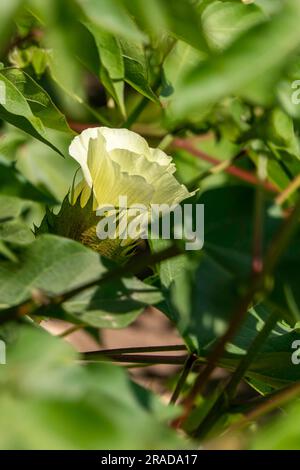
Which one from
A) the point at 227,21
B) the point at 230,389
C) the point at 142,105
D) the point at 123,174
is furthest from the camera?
the point at 142,105

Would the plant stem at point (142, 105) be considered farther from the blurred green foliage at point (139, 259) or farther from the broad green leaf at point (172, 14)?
the broad green leaf at point (172, 14)

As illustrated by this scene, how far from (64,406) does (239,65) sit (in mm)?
165

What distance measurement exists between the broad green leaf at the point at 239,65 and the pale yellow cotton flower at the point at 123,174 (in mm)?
348

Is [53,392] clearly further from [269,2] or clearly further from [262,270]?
[269,2]

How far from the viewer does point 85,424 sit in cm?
38

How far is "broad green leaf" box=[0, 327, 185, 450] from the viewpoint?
0.38 metres

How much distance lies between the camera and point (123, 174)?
74 cm

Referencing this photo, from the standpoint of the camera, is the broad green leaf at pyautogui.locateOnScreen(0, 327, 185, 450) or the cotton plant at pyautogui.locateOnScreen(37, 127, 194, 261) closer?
the broad green leaf at pyautogui.locateOnScreen(0, 327, 185, 450)

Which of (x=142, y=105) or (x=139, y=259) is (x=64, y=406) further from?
(x=142, y=105)

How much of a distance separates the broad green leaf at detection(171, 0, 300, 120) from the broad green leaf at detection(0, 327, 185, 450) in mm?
134

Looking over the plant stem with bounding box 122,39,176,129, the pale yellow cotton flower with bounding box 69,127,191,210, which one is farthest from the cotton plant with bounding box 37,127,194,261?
the plant stem with bounding box 122,39,176,129

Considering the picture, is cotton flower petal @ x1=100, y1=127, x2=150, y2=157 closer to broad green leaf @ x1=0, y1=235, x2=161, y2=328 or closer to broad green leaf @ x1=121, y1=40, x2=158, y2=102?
broad green leaf @ x1=121, y1=40, x2=158, y2=102

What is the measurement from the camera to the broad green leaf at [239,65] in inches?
15.0

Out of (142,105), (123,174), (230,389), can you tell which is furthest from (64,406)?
(142,105)
